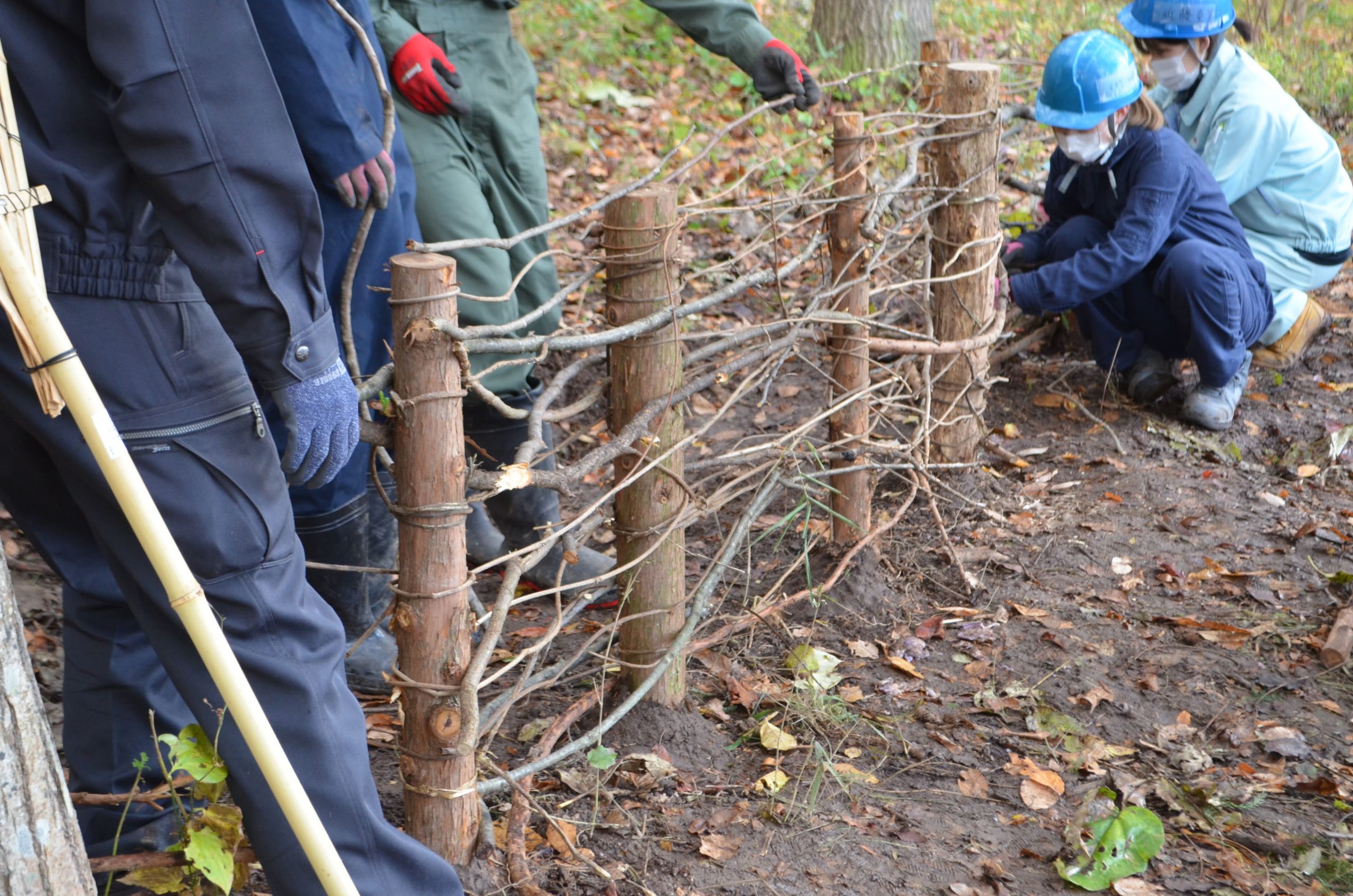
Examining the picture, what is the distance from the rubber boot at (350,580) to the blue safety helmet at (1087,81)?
2.68 meters

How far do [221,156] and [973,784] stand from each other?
203 cm

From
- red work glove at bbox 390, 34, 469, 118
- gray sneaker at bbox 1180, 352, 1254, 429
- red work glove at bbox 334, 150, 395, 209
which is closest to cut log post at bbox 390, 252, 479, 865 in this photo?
red work glove at bbox 334, 150, 395, 209

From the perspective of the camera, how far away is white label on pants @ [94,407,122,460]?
1.37 metres

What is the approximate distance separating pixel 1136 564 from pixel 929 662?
2.77 feet

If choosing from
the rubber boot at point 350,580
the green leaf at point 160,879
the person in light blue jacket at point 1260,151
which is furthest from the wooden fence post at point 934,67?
the green leaf at point 160,879

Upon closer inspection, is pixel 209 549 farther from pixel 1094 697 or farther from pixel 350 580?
pixel 1094 697

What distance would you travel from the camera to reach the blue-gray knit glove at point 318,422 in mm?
1669

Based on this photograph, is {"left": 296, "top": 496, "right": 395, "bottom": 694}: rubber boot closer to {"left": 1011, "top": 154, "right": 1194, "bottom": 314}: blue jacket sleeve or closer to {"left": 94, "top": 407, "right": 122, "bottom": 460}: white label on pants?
{"left": 94, "top": 407, "right": 122, "bottom": 460}: white label on pants

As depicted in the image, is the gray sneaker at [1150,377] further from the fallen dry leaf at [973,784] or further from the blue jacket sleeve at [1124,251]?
the fallen dry leaf at [973,784]

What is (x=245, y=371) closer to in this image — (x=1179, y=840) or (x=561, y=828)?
(x=561, y=828)

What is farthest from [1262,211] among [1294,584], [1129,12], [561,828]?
[561,828]

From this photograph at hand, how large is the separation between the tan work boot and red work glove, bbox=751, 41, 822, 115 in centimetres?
245

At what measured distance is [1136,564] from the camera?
336 cm

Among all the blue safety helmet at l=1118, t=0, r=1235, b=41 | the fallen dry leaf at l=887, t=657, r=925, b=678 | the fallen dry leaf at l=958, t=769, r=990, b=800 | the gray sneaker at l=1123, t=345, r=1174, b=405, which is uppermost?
the blue safety helmet at l=1118, t=0, r=1235, b=41
